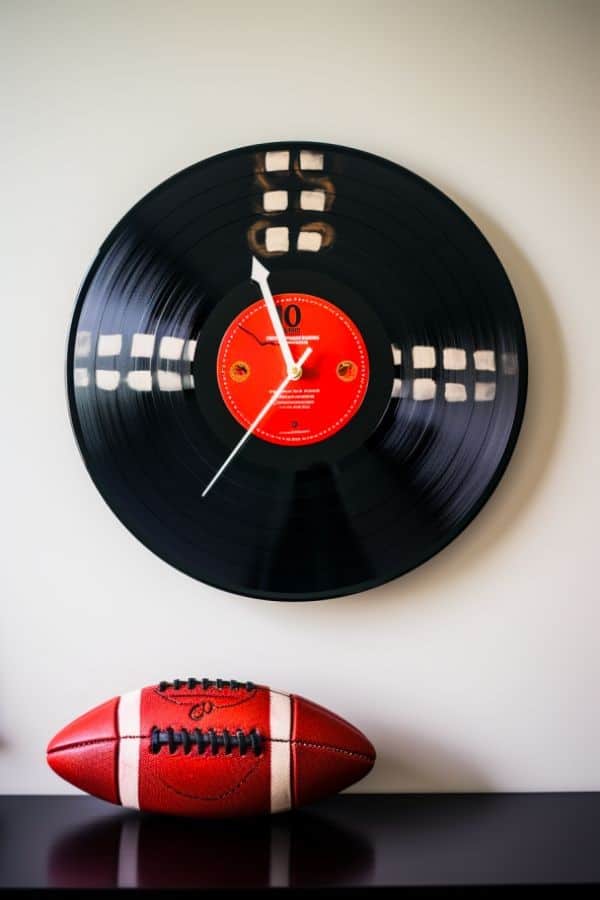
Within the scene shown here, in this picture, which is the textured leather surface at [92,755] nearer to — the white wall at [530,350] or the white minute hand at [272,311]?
the white wall at [530,350]

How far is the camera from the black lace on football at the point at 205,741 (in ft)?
3.85

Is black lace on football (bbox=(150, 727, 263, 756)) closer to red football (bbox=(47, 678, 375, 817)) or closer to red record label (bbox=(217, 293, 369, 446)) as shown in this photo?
red football (bbox=(47, 678, 375, 817))

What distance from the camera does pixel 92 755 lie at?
1.19m

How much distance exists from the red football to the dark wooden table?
54 mm

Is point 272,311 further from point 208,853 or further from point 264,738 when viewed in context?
point 208,853

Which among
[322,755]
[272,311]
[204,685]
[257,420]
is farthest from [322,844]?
[272,311]

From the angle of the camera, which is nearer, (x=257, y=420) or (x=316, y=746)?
(x=316, y=746)

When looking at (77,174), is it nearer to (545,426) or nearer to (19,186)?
(19,186)

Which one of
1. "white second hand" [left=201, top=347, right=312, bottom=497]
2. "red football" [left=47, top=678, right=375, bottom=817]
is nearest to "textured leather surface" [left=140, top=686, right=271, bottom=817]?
"red football" [left=47, top=678, right=375, bottom=817]

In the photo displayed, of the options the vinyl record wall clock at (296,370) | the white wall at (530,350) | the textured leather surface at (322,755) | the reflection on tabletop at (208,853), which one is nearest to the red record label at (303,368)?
the vinyl record wall clock at (296,370)

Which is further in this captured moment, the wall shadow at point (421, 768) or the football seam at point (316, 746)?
the wall shadow at point (421, 768)

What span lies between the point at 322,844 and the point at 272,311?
752 mm

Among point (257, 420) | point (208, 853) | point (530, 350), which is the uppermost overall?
point (530, 350)

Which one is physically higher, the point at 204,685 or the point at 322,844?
the point at 204,685
